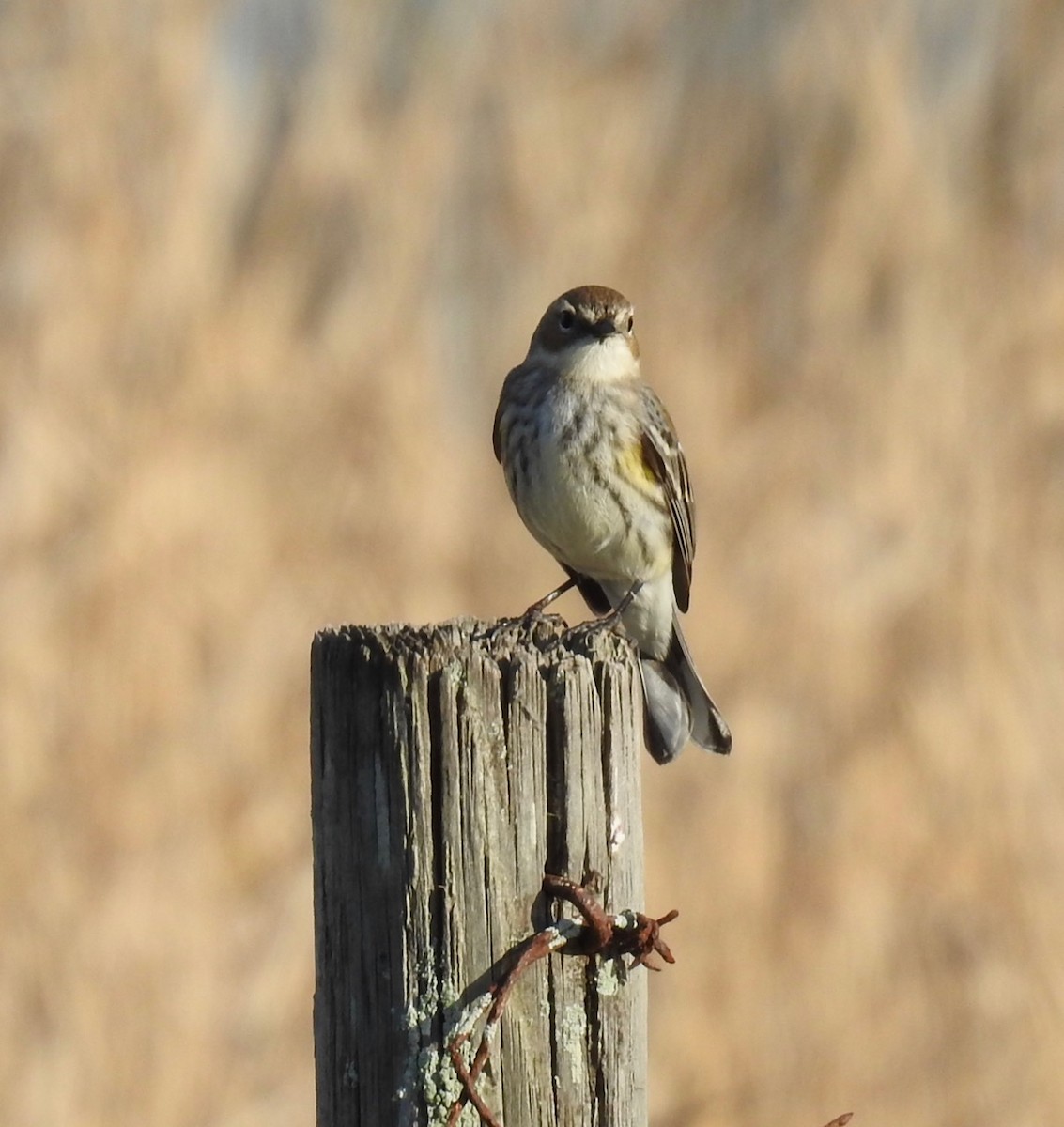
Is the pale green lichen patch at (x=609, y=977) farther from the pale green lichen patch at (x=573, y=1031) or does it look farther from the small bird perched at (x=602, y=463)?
the small bird perched at (x=602, y=463)

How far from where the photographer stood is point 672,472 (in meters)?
6.18

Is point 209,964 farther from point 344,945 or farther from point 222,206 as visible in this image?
point 344,945

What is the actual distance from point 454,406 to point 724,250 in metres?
1.20

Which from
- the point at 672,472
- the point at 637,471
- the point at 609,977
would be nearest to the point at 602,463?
the point at 637,471

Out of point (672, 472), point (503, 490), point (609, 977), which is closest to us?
point (609, 977)

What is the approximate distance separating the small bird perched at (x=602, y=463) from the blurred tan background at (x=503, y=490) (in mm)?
1375

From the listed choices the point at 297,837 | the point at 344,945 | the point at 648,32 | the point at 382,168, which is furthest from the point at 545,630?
the point at 648,32

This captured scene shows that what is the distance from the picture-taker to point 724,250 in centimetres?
791

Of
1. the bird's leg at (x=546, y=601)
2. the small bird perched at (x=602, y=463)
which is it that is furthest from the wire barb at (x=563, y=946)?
the small bird perched at (x=602, y=463)

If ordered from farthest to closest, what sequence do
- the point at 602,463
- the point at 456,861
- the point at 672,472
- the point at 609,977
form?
1. the point at 672,472
2. the point at 602,463
3. the point at 609,977
4. the point at 456,861

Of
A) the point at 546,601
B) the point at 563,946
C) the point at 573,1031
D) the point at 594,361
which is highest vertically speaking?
the point at 594,361

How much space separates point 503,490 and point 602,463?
1684mm

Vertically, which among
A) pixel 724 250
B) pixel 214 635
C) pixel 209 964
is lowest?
pixel 209 964

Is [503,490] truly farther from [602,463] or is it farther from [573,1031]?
[573,1031]
